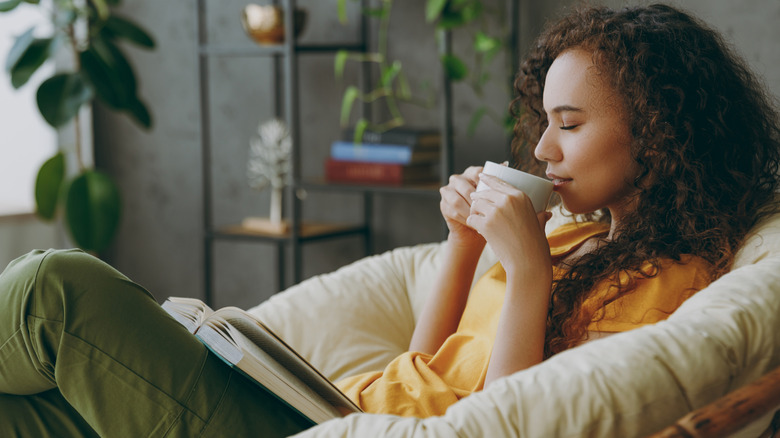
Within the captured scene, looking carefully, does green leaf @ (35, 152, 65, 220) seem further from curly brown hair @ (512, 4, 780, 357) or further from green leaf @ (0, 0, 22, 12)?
curly brown hair @ (512, 4, 780, 357)

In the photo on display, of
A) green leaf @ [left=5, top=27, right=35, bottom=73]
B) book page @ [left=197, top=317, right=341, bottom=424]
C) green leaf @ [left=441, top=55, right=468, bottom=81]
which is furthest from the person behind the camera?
green leaf @ [left=5, top=27, right=35, bottom=73]

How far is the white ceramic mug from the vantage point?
3.68ft

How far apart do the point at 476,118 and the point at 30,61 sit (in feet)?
4.50

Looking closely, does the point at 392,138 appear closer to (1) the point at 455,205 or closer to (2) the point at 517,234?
(1) the point at 455,205

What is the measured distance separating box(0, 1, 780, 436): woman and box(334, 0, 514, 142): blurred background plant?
0.99 meters

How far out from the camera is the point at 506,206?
107cm

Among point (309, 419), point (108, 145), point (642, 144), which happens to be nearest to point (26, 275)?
point (309, 419)

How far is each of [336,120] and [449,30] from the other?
0.68 m

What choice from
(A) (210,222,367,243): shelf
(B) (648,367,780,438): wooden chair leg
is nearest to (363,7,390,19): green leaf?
(A) (210,222,367,243): shelf

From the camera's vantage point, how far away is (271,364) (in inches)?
40.1

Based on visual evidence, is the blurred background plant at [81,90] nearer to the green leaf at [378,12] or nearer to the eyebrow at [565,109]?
the green leaf at [378,12]

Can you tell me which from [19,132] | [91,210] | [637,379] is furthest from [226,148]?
[637,379]

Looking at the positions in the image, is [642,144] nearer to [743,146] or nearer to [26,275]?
[743,146]

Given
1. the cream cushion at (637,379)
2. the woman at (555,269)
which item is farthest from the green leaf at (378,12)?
the cream cushion at (637,379)
